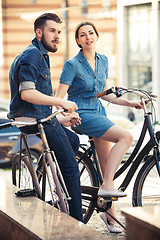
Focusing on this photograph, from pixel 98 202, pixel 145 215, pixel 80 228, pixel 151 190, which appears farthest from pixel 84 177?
pixel 145 215

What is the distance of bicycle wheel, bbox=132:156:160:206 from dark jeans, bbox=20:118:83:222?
1.56 ft

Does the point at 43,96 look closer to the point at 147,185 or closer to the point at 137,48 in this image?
the point at 147,185

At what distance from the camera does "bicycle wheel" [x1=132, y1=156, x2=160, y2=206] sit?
3.68 meters

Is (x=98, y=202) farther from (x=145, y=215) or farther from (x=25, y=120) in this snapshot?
(x=145, y=215)

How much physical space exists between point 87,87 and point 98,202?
90 centimetres

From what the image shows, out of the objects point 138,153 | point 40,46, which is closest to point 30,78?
point 40,46

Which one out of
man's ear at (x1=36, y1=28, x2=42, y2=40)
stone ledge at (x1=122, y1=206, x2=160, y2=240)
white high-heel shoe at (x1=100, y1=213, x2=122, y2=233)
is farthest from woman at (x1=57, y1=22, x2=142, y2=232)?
stone ledge at (x1=122, y1=206, x2=160, y2=240)

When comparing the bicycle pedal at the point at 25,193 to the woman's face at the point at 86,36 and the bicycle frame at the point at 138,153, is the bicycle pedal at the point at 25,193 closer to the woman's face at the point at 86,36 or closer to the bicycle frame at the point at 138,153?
the bicycle frame at the point at 138,153

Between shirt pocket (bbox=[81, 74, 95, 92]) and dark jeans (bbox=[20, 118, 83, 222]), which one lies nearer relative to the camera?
dark jeans (bbox=[20, 118, 83, 222])

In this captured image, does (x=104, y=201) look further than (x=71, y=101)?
Yes

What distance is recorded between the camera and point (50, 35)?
339 cm

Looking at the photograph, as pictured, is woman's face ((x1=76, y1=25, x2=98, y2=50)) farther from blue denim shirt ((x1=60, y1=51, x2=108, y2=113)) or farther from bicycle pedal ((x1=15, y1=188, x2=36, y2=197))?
A: bicycle pedal ((x1=15, y1=188, x2=36, y2=197))

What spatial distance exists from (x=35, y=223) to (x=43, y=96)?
79cm

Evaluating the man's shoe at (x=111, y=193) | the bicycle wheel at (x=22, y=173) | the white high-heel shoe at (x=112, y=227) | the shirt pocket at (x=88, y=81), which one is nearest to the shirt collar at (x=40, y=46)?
the shirt pocket at (x=88, y=81)
